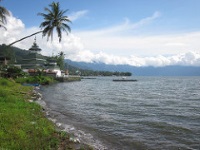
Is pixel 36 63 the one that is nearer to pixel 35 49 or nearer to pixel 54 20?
pixel 35 49

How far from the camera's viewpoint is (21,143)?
359 inches

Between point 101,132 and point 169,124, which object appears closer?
point 101,132

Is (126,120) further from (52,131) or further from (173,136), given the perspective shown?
(52,131)

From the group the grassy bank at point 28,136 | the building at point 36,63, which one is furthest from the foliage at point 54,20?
the building at point 36,63

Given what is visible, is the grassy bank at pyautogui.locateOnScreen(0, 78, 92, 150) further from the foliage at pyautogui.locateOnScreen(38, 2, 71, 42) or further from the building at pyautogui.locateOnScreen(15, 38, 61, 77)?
the building at pyautogui.locateOnScreen(15, 38, 61, 77)

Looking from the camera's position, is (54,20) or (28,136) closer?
(28,136)

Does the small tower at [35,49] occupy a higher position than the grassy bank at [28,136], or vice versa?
the small tower at [35,49]

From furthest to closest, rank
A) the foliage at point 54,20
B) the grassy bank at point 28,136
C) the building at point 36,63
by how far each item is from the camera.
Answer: the building at point 36,63, the foliage at point 54,20, the grassy bank at point 28,136

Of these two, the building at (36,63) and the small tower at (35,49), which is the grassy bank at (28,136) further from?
the small tower at (35,49)

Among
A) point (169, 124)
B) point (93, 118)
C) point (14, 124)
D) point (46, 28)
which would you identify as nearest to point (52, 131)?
point (14, 124)

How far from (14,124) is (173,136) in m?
9.81

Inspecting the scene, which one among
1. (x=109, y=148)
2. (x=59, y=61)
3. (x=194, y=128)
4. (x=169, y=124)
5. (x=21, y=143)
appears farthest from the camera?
(x=59, y=61)

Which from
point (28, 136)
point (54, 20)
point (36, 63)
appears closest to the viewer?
point (28, 136)

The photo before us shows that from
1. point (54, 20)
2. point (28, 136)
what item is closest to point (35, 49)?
point (54, 20)
